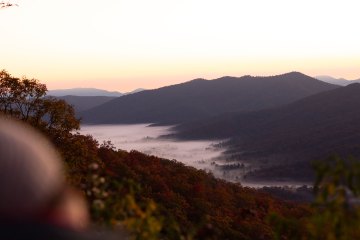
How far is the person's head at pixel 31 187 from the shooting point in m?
5.17

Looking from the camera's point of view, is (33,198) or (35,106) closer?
(33,198)

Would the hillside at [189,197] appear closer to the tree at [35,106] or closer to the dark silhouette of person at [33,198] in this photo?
the tree at [35,106]

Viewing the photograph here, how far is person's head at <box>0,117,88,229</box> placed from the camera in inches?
204

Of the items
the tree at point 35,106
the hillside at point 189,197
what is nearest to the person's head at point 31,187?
the hillside at point 189,197

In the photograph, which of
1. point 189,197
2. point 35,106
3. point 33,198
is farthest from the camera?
point 189,197

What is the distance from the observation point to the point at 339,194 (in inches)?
238

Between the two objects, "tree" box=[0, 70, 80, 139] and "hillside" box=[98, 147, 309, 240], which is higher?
"tree" box=[0, 70, 80, 139]

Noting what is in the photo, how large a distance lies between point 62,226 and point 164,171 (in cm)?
6341

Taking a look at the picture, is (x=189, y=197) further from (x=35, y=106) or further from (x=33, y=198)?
(x=33, y=198)

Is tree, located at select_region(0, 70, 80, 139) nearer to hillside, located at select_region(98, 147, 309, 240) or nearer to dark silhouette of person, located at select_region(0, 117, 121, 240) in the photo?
hillside, located at select_region(98, 147, 309, 240)

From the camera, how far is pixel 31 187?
17.5 feet

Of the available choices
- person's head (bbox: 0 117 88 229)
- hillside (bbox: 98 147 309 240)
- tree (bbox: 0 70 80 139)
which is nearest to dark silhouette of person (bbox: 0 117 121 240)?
person's head (bbox: 0 117 88 229)

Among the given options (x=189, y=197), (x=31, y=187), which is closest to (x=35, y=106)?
(x=189, y=197)

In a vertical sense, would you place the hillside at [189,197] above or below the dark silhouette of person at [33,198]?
below
